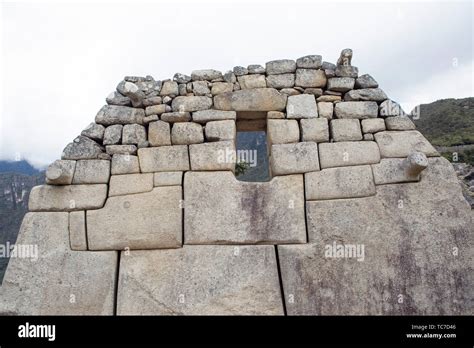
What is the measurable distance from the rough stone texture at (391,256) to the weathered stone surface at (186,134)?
148 centimetres

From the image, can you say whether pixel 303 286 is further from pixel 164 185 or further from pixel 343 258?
pixel 164 185

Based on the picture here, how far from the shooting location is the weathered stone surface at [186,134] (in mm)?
4016

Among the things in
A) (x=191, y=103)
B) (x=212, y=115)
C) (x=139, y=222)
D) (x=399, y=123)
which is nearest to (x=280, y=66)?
(x=212, y=115)

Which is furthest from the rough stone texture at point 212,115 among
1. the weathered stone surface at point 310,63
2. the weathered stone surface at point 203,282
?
the weathered stone surface at point 203,282

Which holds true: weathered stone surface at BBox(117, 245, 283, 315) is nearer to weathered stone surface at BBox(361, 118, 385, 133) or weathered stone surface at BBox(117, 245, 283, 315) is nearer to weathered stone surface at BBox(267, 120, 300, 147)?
weathered stone surface at BBox(267, 120, 300, 147)

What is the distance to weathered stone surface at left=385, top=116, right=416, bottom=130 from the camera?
13.1ft

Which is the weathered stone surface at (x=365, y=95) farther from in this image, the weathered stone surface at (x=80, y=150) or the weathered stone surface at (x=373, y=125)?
the weathered stone surface at (x=80, y=150)

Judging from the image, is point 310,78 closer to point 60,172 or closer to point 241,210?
point 241,210

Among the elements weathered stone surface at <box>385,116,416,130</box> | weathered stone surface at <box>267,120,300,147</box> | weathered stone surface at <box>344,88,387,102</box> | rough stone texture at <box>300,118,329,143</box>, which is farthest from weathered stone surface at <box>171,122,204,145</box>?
weathered stone surface at <box>385,116,416,130</box>

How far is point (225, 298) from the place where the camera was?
3.59 m

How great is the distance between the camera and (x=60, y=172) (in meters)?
3.81

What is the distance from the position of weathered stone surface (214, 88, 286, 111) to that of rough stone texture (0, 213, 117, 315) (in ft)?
7.03
